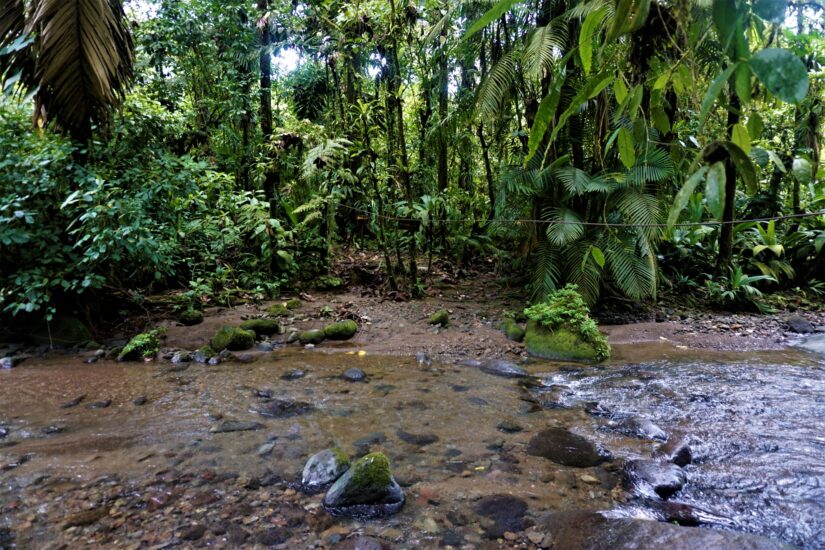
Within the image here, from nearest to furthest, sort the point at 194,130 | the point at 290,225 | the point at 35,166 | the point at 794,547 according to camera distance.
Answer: the point at 794,547 → the point at 35,166 → the point at 194,130 → the point at 290,225

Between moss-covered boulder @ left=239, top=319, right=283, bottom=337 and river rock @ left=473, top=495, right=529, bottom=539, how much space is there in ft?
13.5

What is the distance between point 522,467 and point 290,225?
261 inches

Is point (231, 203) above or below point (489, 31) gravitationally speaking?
below

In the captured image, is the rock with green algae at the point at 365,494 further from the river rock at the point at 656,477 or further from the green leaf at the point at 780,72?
the green leaf at the point at 780,72

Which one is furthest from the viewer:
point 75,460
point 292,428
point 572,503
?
point 292,428

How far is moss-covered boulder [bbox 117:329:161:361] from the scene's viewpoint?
523 centimetres

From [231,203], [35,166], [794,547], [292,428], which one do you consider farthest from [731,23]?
[231,203]

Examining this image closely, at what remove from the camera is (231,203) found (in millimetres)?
7418

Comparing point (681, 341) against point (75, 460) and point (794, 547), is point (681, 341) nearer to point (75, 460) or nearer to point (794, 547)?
point (794, 547)

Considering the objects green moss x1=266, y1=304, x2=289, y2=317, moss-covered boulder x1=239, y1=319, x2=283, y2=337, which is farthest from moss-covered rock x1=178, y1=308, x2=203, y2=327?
green moss x1=266, y1=304, x2=289, y2=317

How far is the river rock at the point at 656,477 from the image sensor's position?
8.81 ft

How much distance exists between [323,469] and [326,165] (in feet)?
17.1

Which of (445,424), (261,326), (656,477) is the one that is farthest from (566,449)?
(261,326)

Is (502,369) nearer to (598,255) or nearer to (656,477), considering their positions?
(656,477)
